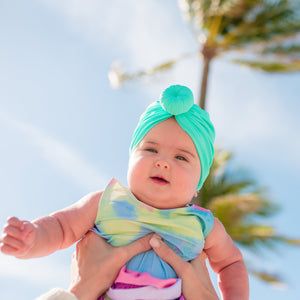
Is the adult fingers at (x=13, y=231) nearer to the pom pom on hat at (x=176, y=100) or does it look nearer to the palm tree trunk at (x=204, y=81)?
the pom pom on hat at (x=176, y=100)

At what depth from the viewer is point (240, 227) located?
10.6 m

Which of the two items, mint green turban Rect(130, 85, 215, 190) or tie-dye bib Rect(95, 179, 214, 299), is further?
mint green turban Rect(130, 85, 215, 190)

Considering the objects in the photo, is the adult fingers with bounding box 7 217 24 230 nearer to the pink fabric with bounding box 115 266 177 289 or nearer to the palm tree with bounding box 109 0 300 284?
the pink fabric with bounding box 115 266 177 289

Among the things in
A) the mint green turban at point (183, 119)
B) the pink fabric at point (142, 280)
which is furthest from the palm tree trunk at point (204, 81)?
the pink fabric at point (142, 280)

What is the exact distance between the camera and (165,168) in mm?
2027

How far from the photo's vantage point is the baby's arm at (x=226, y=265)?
2084mm

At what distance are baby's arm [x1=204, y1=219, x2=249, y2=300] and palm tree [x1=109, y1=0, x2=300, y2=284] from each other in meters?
8.56

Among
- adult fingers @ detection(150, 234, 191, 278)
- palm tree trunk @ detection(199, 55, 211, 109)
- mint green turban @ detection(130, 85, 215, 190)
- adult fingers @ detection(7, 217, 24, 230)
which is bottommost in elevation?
adult fingers @ detection(150, 234, 191, 278)

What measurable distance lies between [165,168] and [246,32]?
36.2 feet

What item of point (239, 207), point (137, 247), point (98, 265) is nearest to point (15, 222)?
point (98, 265)

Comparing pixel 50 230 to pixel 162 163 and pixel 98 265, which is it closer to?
pixel 98 265

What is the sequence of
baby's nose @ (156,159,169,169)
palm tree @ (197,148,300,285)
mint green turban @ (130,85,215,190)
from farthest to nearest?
palm tree @ (197,148,300,285), mint green turban @ (130,85,215,190), baby's nose @ (156,159,169,169)

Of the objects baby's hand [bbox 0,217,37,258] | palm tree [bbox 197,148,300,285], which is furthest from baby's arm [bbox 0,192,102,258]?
palm tree [bbox 197,148,300,285]

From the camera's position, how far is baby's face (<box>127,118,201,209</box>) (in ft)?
6.63
